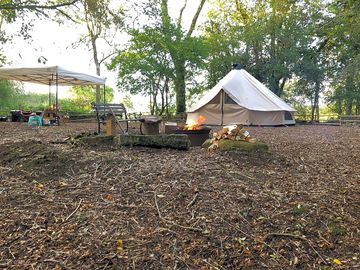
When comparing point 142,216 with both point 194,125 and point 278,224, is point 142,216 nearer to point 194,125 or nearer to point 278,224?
point 278,224

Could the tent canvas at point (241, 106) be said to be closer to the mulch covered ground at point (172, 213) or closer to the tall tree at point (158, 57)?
the tall tree at point (158, 57)

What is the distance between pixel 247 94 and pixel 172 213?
35.8 feet

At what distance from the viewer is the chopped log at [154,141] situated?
4.48 meters

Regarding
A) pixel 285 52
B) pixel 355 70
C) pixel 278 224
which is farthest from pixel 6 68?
pixel 285 52

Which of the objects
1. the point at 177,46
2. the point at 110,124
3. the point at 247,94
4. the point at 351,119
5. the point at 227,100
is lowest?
the point at 110,124

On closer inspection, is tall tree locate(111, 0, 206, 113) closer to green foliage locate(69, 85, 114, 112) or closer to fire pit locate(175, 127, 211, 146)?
green foliage locate(69, 85, 114, 112)

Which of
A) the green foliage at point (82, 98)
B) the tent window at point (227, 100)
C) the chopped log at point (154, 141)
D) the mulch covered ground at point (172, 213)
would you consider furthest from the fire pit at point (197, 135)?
the green foliage at point (82, 98)

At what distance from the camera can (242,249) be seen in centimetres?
213

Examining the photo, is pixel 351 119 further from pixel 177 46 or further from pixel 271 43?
pixel 177 46

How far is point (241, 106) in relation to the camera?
12.5 metres

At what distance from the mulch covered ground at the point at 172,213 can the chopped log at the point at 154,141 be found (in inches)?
20.6

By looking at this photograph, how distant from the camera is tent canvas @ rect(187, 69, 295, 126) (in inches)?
493

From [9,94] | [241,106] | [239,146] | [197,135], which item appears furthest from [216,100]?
[9,94]

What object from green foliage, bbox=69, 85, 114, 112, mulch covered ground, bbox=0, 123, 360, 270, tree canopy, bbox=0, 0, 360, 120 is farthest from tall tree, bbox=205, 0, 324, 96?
mulch covered ground, bbox=0, 123, 360, 270
